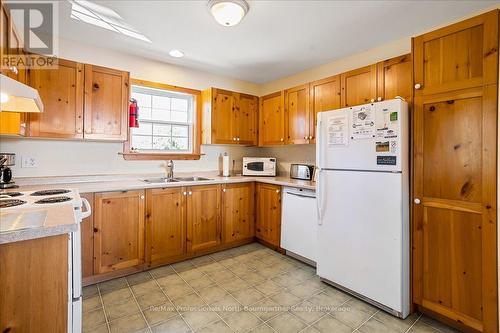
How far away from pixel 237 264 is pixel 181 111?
7.24ft

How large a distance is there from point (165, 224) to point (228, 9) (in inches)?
86.3

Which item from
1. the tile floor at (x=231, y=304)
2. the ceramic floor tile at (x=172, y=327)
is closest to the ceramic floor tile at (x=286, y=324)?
the tile floor at (x=231, y=304)

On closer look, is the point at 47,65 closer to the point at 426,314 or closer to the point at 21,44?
the point at 21,44

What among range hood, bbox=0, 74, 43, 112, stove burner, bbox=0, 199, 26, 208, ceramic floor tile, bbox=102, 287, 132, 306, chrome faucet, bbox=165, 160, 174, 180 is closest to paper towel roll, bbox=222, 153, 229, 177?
chrome faucet, bbox=165, 160, 174, 180

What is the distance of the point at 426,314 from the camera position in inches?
77.0

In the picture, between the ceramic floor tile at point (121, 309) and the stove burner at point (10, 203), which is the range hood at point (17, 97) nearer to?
the stove burner at point (10, 203)

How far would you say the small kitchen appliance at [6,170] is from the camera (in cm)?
213

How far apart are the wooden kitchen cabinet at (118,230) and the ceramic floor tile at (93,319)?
0.51 meters

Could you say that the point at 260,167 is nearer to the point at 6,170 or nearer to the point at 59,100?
the point at 59,100

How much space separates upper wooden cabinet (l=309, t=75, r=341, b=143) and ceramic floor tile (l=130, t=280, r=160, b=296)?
2343 millimetres

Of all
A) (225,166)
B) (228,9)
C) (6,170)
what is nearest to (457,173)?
(228,9)

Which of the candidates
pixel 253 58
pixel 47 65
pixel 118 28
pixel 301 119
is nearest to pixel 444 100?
pixel 301 119

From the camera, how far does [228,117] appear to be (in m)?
3.59

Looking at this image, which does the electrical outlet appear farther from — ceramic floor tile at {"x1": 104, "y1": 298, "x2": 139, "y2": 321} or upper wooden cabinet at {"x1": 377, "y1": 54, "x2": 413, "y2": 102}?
upper wooden cabinet at {"x1": 377, "y1": 54, "x2": 413, "y2": 102}
